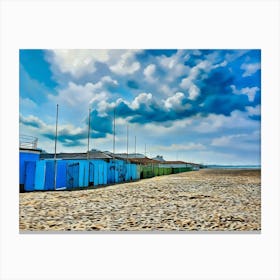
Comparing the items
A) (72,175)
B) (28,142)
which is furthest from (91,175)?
(28,142)

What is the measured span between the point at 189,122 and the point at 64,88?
2.13 meters

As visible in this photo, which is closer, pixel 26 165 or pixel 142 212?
pixel 142 212

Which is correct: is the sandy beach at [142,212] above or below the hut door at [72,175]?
below

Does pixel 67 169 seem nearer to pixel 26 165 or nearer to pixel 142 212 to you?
pixel 26 165

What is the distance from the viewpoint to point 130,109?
6.72 metres

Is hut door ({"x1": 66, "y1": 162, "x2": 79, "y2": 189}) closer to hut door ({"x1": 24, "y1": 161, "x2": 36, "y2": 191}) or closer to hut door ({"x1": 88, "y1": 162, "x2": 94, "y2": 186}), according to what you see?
hut door ({"x1": 88, "y1": 162, "x2": 94, "y2": 186})

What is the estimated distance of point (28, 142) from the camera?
636 cm

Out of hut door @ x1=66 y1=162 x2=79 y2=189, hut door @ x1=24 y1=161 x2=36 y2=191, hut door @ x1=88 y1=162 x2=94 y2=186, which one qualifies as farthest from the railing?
hut door @ x1=88 y1=162 x2=94 y2=186

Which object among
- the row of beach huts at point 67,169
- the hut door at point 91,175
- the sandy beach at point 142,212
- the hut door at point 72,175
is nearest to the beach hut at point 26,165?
the row of beach huts at point 67,169

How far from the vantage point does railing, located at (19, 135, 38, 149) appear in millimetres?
6098

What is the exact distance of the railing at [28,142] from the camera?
610 cm

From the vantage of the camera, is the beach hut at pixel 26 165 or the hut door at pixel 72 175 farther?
the hut door at pixel 72 175

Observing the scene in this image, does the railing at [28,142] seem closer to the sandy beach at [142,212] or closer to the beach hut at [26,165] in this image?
the beach hut at [26,165]
